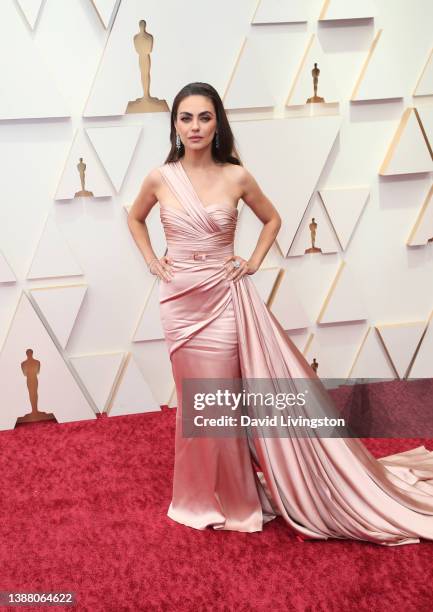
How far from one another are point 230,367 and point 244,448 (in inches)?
13.8

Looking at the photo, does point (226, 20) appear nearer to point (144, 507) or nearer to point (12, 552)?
point (144, 507)

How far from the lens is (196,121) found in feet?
8.67

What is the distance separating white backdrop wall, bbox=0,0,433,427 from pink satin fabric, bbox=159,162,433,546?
4.00 ft

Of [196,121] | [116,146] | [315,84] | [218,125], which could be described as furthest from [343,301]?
→ [196,121]

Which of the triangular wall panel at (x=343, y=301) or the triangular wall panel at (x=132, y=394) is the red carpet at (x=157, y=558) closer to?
the triangular wall panel at (x=132, y=394)

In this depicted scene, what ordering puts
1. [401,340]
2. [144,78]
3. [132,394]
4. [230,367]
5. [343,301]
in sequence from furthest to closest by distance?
[401,340], [343,301], [132,394], [144,78], [230,367]

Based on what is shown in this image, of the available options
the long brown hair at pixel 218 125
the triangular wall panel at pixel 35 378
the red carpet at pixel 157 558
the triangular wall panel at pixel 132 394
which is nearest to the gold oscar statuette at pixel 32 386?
the triangular wall panel at pixel 35 378

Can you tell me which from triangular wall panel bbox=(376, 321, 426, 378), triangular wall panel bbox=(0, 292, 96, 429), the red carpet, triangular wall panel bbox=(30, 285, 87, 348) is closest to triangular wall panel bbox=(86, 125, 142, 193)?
triangular wall panel bbox=(30, 285, 87, 348)

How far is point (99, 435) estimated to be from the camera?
388cm

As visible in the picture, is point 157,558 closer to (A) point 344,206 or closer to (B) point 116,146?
(B) point 116,146

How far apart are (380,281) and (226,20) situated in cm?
185

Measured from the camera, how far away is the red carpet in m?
2.38

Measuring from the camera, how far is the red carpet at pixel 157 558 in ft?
7.82

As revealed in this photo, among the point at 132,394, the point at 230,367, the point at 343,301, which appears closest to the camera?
the point at 230,367
